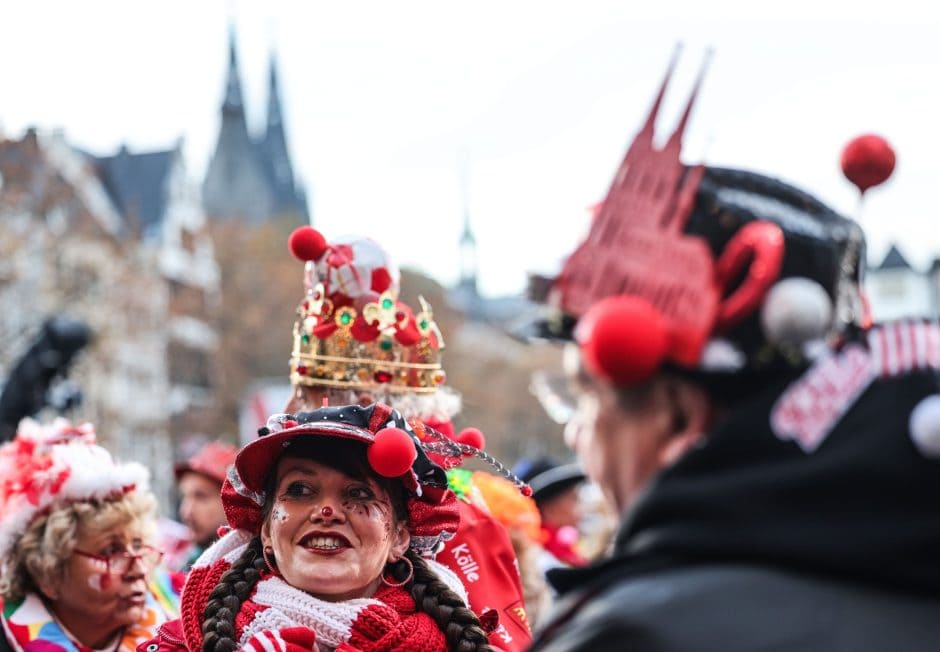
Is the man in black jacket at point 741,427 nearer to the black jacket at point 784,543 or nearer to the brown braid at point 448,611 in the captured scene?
the black jacket at point 784,543

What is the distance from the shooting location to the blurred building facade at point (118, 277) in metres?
25.1

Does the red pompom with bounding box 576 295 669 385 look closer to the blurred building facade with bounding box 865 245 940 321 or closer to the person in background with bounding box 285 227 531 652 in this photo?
the person in background with bounding box 285 227 531 652

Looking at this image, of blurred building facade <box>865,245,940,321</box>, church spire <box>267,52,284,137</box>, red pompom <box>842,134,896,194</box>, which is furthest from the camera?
church spire <box>267,52,284,137</box>

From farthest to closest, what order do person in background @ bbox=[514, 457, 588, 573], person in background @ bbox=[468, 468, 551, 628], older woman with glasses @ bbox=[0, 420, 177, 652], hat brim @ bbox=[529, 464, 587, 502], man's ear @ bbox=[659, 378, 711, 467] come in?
hat brim @ bbox=[529, 464, 587, 502], person in background @ bbox=[514, 457, 588, 573], older woman with glasses @ bbox=[0, 420, 177, 652], person in background @ bbox=[468, 468, 551, 628], man's ear @ bbox=[659, 378, 711, 467]

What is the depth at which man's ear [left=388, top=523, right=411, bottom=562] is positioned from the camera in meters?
3.70

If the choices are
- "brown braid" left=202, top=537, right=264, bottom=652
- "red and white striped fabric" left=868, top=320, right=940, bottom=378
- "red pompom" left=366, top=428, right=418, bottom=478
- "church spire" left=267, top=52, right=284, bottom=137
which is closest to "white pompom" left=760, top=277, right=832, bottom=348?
"red and white striped fabric" left=868, top=320, right=940, bottom=378

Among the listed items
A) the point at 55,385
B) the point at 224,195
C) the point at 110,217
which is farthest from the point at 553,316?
the point at 224,195

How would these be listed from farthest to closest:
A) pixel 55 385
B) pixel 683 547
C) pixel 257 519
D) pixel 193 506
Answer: pixel 55 385 < pixel 193 506 < pixel 257 519 < pixel 683 547

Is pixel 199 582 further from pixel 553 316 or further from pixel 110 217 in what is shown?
pixel 110 217

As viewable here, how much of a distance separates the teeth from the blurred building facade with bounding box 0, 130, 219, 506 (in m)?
18.8

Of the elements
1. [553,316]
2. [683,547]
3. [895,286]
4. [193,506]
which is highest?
[553,316]

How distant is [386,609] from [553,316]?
1.48 metres

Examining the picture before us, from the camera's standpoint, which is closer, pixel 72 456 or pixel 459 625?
pixel 459 625

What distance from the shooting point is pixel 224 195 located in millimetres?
85625
